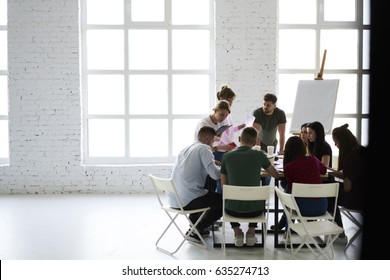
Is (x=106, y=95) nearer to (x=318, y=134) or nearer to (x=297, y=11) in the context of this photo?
(x=297, y=11)

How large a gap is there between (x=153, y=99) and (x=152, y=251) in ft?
Result: 11.4

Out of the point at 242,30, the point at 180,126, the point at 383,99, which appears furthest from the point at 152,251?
the point at 242,30

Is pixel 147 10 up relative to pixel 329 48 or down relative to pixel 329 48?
up

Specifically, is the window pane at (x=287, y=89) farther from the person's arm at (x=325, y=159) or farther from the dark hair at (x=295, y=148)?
the dark hair at (x=295, y=148)

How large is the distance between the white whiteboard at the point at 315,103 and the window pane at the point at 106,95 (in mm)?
2600

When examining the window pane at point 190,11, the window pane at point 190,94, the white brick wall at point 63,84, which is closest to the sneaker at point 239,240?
the white brick wall at point 63,84

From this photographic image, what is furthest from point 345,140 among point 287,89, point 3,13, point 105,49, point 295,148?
point 3,13

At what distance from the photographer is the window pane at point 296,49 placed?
301 inches

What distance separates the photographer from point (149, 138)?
7.67 m

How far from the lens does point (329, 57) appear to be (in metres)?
7.71

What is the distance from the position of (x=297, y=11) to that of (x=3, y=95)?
454cm

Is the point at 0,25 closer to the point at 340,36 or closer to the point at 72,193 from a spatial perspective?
the point at 72,193

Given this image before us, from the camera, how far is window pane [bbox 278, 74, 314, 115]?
7.71m

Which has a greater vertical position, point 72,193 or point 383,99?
point 383,99
